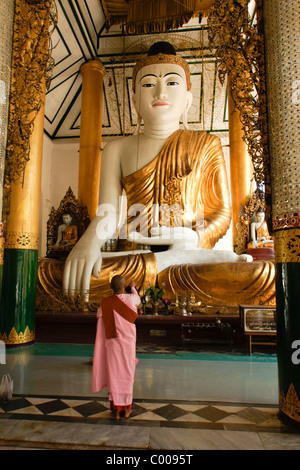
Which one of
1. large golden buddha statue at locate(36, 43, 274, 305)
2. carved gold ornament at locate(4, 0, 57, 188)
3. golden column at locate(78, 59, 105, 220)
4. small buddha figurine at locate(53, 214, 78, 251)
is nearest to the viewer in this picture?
carved gold ornament at locate(4, 0, 57, 188)

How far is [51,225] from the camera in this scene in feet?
23.5

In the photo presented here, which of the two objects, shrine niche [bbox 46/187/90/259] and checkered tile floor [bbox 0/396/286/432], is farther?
shrine niche [bbox 46/187/90/259]

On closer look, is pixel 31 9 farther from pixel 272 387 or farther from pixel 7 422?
pixel 272 387

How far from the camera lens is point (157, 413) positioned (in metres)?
1.98

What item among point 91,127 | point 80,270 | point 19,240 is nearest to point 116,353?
point 19,240

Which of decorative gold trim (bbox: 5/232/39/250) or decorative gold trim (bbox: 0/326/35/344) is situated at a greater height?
decorative gold trim (bbox: 5/232/39/250)

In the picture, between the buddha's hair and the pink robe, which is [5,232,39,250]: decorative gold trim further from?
the buddha's hair

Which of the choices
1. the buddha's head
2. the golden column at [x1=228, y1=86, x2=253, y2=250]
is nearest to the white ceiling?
the golden column at [x1=228, y1=86, x2=253, y2=250]

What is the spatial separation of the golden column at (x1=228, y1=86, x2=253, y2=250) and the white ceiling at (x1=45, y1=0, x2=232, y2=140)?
3.81 ft

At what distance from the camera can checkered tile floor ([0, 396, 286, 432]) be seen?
6.08 feet

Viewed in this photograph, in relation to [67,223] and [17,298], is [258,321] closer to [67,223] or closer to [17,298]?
[17,298]

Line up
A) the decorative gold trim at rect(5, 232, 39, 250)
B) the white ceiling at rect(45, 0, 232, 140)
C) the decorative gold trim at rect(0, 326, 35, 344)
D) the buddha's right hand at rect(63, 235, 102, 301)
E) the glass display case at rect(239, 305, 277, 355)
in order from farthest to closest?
the white ceiling at rect(45, 0, 232, 140) < the buddha's right hand at rect(63, 235, 102, 301) < the decorative gold trim at rect(5, 232, 39, 250) < the decorative gold trim at rect(0, 326, 35, 344) < the glass display case at rect(239, 305, 277, 355)

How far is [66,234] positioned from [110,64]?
4.24m

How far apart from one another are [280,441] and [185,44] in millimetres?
8274
